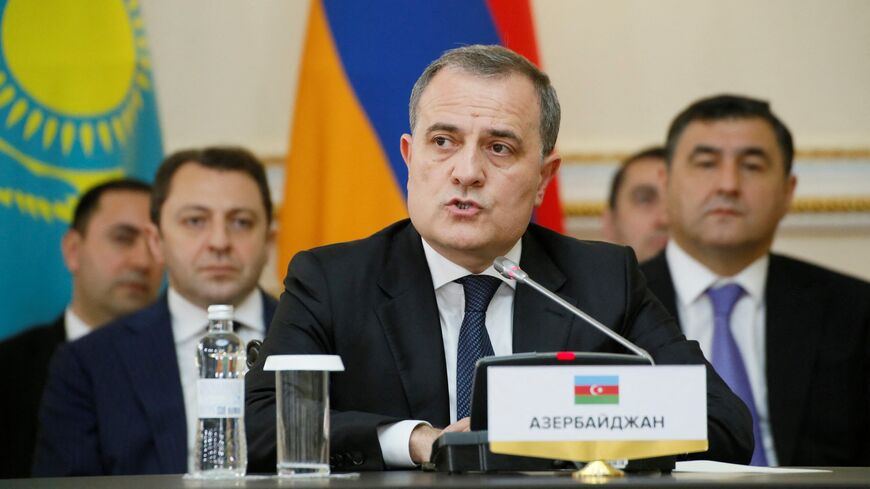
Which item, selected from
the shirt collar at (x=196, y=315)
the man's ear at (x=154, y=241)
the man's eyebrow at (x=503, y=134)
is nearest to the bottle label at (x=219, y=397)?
the man's eyebrow at (x=503, y=134)

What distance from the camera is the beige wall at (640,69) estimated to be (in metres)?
5.17

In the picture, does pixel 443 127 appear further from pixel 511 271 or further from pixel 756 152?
pixel 756 152

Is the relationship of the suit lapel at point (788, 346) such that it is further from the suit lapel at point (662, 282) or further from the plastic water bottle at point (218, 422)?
the plastic water bottle at point (218, 422)

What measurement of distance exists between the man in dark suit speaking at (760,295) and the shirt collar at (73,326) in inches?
79.9

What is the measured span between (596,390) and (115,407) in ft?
7.76

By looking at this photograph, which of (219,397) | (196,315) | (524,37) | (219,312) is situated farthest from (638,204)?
(219,397)

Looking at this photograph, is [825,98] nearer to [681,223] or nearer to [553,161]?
[681,223]

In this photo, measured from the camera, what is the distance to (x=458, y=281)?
9.27 ft

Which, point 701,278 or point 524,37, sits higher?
point 524,37

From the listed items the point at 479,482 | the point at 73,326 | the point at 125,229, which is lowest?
the point at 479,482

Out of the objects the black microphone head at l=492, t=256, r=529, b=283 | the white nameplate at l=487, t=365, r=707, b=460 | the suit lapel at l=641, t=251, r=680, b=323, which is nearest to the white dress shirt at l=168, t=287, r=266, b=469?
the suit lapel at l=641, t=251, r=680, b=323

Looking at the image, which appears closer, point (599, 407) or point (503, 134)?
point (599, 407)

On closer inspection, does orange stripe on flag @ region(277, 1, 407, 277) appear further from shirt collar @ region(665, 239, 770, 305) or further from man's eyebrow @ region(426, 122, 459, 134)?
man's eyebrow @ region(426, 122, 459, 134)

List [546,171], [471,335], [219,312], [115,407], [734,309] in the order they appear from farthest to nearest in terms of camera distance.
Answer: [734,309] → [115,407] → [546,171] → [471,335] → [219,312]
